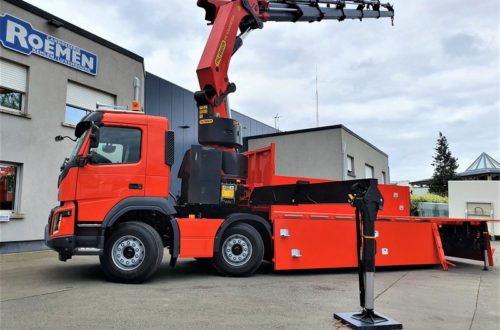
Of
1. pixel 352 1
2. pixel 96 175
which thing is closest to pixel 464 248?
pixel 352 1

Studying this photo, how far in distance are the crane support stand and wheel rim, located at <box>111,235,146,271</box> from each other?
3.52 metres

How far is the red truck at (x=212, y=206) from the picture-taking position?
23.8 feet

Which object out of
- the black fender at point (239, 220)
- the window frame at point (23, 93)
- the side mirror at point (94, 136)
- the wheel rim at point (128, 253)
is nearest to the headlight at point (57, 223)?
the wheel rim at point (128, 253)

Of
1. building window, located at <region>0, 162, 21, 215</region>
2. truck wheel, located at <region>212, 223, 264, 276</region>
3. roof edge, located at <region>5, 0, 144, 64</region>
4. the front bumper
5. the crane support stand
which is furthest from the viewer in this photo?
roof edge, located at <region>5, 0, 144, 64</region>

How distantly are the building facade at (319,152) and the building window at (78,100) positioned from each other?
9.97 metres

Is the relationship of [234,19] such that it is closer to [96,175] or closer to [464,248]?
[96,175]

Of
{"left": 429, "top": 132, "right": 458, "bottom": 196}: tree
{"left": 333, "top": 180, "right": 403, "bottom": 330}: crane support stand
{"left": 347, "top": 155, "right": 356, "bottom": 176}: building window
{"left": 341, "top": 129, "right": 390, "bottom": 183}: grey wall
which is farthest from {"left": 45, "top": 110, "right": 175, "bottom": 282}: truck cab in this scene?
{"left": 429, "top": 132, "right": 458, "bottom": 196}: tree

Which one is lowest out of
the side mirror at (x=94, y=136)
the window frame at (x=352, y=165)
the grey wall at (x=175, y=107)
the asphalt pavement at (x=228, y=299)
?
the asphalt pavement at (x=228, y=299)

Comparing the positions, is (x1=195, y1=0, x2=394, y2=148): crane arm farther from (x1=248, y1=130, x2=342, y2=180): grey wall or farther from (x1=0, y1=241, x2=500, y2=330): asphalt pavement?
→ (x1=248, y1=130, x2=342, y2=180): grey wall

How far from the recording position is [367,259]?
204 inches

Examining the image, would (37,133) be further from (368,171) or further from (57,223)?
(368,171)

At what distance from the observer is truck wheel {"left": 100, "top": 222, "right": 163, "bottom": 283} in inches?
283

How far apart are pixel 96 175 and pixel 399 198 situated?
710 cm

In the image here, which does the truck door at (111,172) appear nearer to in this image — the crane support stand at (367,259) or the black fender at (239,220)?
the black fender at (239,220)
